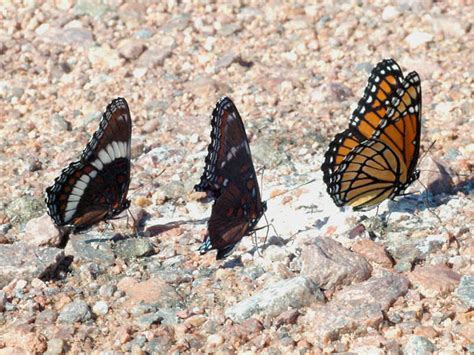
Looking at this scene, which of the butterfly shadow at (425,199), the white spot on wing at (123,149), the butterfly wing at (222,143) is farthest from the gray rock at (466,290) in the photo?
the white spot on wing at (123,149)

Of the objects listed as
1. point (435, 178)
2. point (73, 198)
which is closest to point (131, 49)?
point (73, 198)

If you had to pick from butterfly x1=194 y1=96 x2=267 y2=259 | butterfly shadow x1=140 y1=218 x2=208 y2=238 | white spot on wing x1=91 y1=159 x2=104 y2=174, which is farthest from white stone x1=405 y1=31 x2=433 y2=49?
white spot on wing x1=91 y1=159 x2=104 y2=174

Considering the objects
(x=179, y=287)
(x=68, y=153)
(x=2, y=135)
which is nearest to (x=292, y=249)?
(x=179, y=287)

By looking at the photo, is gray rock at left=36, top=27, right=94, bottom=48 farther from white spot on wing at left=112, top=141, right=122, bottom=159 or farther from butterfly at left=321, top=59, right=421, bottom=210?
butterfly at left=321, top=59, right=421, bottom=210

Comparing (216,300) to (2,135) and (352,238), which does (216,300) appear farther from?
(2,135)

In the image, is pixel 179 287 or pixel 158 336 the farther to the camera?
pixel 179 287

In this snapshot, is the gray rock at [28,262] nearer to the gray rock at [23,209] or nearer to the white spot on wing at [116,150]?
the gray rock at [23,209]
